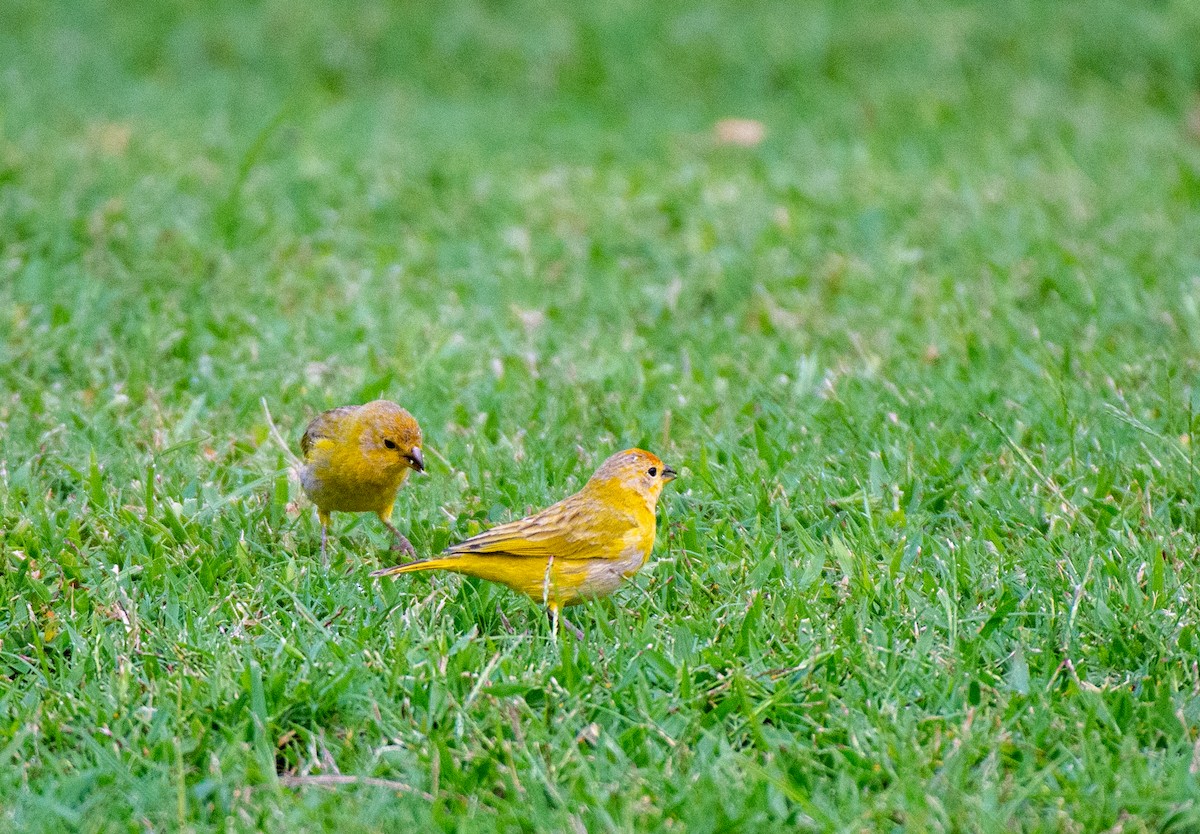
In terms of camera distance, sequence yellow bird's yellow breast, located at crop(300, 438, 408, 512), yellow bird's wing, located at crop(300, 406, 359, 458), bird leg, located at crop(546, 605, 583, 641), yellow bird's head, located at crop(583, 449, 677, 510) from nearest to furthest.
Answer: bird leg, located at crop(546, 605, 583, 641) < yellow bird's head, located at crop(583, 449, 677, 510) < yellow bird's yellow breast, located at crop(300, 438, 408, 512) < yellow bird's wing, located at crop(300, 406, 359, 458)

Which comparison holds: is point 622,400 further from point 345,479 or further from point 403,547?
point 345,479

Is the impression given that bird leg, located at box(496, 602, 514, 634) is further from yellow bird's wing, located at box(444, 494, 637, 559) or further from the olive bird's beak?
the olive bird's beak

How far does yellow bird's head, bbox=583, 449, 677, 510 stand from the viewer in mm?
4480

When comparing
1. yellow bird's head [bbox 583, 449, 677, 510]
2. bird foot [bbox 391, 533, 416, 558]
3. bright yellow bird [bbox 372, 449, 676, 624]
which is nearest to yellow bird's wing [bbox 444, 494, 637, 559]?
bright yellow bird [bbox 372, 449, 676, 624]

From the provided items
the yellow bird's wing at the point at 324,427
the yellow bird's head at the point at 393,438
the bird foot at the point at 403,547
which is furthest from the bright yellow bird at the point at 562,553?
the yellow bird's wing at the point at 324,427

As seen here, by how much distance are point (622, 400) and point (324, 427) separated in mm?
1407

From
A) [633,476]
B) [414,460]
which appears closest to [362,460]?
[414,460]

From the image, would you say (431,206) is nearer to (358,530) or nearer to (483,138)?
(483,138)

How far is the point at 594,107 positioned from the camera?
1071 centimetres

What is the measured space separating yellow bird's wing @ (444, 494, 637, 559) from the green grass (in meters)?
0.22

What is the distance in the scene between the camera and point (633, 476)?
14.9ft

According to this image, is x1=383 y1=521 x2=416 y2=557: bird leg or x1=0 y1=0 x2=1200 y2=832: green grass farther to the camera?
x1=383 y1=521 x2=416 y2=557: bird leg

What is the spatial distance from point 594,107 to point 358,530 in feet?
20.6

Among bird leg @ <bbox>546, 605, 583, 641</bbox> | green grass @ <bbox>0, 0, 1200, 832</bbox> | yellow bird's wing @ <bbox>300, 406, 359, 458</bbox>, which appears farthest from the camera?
yellow bird's wing @ <bbox>300, 406, 359, 458</bbox>
